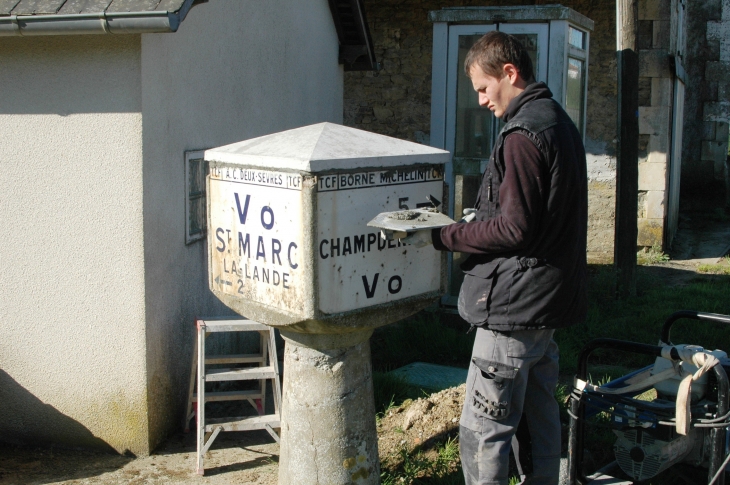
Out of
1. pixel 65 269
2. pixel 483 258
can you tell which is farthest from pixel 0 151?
pixel 483 258

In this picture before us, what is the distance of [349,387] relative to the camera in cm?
321

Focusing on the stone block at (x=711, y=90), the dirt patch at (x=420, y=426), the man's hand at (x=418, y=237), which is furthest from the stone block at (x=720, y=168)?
the man's hand at (x=418, y=237)

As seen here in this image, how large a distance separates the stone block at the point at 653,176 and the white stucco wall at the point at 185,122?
18.3 ft

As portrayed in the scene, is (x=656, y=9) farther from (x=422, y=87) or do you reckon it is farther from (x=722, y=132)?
(x=722, y=132)

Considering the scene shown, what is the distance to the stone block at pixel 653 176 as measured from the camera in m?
10.1

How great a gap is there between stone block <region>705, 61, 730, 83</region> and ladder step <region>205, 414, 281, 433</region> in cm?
1117

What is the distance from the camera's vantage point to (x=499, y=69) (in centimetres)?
293

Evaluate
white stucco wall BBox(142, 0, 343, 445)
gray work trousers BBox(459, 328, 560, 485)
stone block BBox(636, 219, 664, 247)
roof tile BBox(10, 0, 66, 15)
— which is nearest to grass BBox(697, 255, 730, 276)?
stone block BBox(636, 219, 664, 247)

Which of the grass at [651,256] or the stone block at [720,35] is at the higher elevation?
the stone block at [720,35]

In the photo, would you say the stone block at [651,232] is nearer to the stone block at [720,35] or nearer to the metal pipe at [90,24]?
the stone block at [720,35]

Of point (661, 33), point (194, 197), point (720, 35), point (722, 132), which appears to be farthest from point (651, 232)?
point (194, 197)

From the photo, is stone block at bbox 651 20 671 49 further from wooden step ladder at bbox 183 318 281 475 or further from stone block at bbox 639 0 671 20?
wooden step ladder at bbox 183 318 281 475

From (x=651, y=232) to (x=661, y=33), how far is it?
2535 mm

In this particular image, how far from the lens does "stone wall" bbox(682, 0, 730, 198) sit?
12977 millimetres
